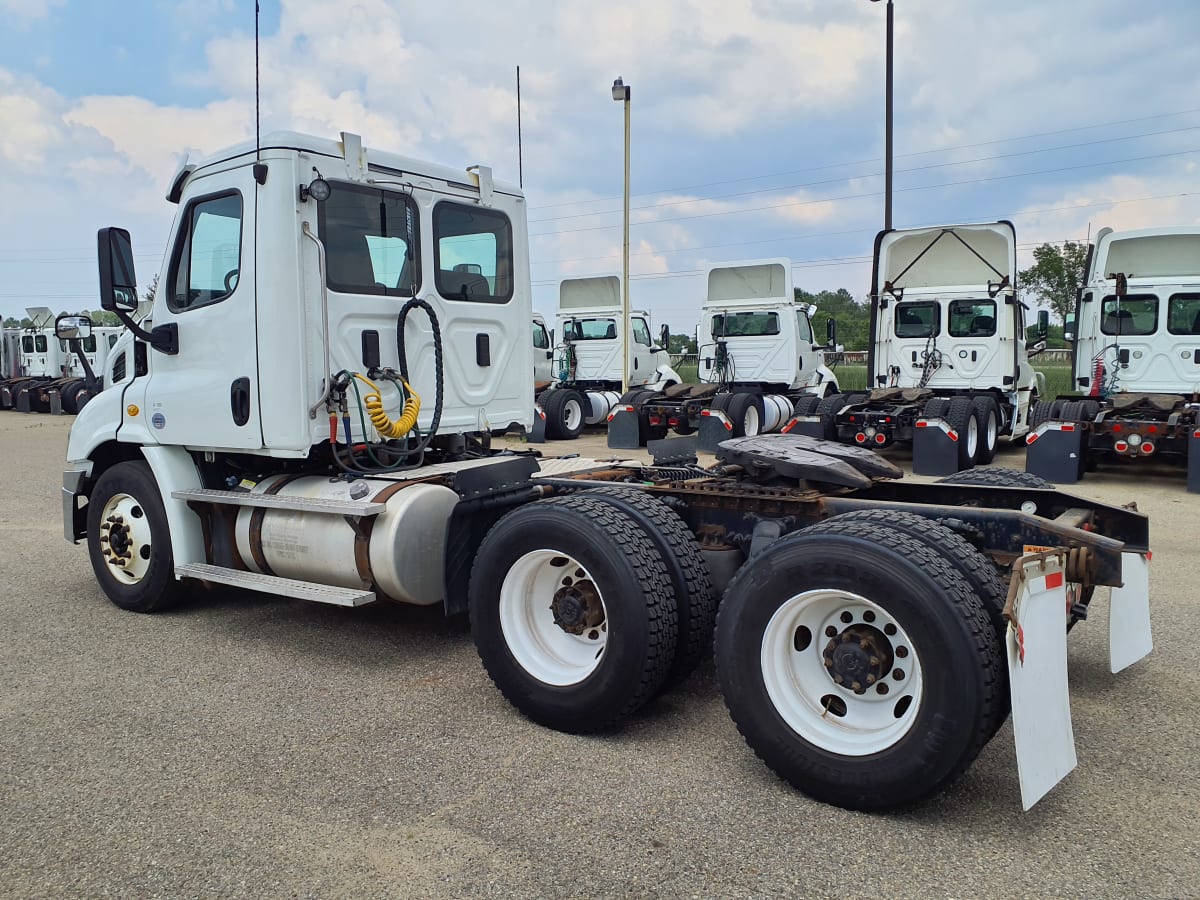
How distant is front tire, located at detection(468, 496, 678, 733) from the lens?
12.6 ft

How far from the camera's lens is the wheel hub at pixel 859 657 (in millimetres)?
3318

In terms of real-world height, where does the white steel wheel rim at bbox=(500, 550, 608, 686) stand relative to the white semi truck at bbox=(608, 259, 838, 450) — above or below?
below

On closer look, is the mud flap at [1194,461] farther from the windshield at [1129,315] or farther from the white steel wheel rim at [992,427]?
the white steel wheel rim at [992,427]

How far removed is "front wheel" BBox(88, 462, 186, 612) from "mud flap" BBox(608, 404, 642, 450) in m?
11.7

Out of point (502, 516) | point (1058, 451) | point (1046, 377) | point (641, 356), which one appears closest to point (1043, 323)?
point (1058, 451)

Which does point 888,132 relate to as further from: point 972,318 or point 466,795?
point 466,795

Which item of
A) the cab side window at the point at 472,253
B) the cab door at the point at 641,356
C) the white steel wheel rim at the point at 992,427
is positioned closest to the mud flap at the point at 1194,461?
the white steel wheel rim at the point at 992,427

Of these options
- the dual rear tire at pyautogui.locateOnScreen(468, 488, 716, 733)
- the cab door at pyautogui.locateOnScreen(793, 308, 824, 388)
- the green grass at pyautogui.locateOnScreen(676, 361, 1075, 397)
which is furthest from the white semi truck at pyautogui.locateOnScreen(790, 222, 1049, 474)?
the dual rear tire at pyautogui.locateOnScreen(468, 488, 716, 733)

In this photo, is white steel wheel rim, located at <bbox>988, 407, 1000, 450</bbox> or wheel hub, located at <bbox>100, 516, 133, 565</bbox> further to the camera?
white steel wheel rim, located at <bbox>988, 407, 1000, 450</bbox>

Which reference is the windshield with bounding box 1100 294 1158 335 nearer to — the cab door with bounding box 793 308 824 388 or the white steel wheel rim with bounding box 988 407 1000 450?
the white steel wheel rim with bounding box 988 407 1000 450

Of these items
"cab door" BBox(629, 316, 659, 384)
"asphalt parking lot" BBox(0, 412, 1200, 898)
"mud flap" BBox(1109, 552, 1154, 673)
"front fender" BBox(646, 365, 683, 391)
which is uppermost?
"cab door" BBox(629, 316, 659, 384)

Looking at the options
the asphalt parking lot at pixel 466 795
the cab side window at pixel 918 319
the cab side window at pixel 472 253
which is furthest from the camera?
the cab side window at pixel 918 319

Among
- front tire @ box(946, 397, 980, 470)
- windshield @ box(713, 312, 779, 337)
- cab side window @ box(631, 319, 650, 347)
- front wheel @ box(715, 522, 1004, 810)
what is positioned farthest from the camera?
cab side window @ box(631, 319, 650, 347)

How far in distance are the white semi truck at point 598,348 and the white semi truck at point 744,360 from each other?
1.84 meters
